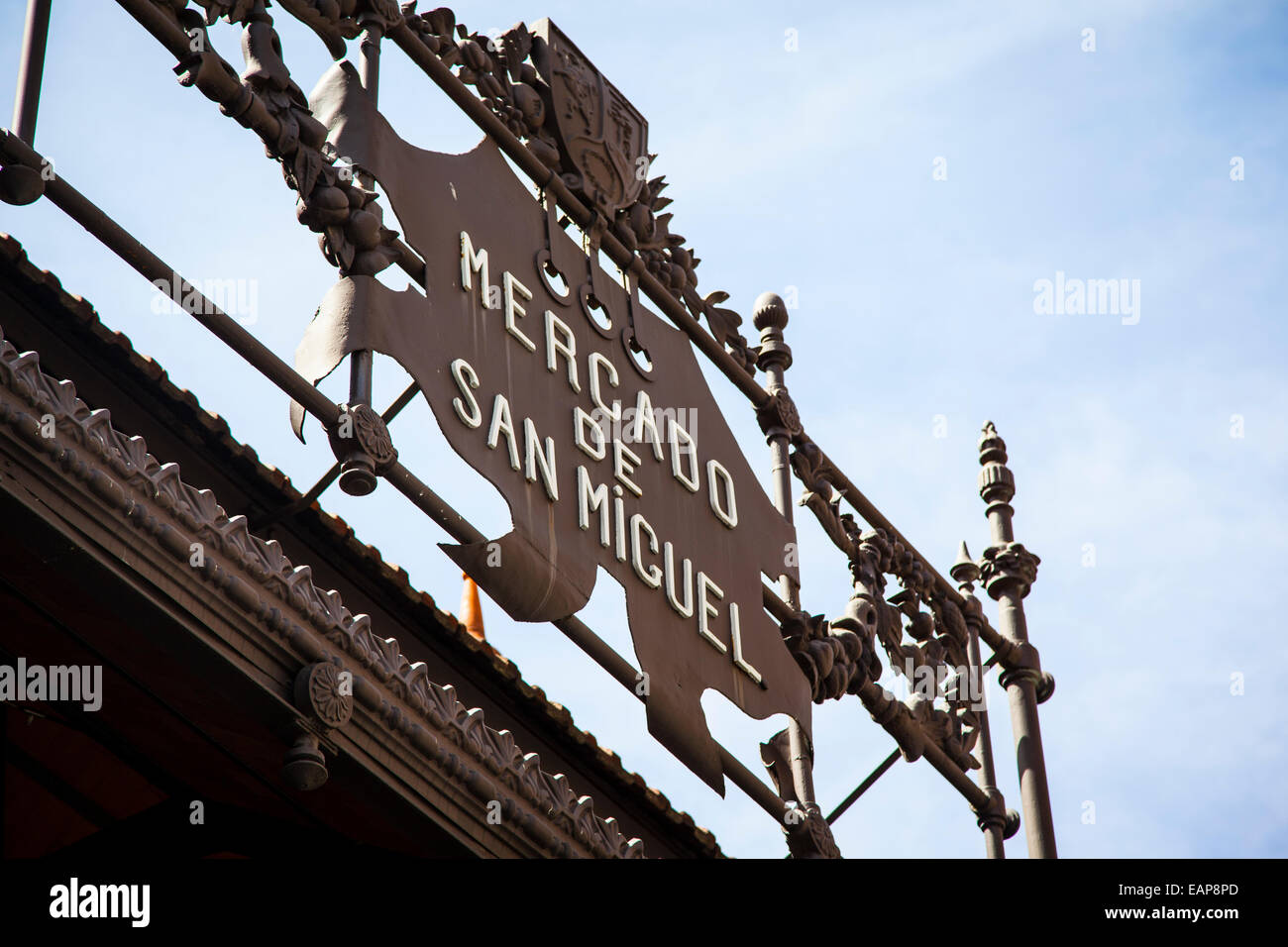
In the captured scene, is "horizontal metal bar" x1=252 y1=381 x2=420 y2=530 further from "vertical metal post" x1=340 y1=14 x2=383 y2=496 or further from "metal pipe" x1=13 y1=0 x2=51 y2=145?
"metal pipe" x1=13 y1=0 x2=51 y2=145

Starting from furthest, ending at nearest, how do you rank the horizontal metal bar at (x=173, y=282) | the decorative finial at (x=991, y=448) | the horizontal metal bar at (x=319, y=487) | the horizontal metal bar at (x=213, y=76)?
the decorative finial at (x=991, y=448) → the horizontal metal bar at (x=319, y=487) → the horizontal metal bar at (x=213, y=76) → the horizontal metal bar at (x=173, y=282)

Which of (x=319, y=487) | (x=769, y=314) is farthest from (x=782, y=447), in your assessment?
(x=319, y=487)

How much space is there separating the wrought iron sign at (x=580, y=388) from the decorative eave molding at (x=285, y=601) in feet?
1.83

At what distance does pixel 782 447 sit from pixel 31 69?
402cm

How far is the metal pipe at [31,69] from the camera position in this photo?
5.05 metres

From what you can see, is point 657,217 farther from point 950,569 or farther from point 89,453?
point 89,453

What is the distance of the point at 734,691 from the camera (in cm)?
709

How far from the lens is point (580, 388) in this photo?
22.6 feet

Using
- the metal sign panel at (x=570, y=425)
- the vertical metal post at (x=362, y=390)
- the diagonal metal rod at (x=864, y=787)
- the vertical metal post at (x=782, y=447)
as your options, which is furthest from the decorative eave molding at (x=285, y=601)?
the diagonal metal rod at (x=864, y=787)

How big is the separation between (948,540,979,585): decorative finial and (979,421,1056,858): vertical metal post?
51 millimetres
